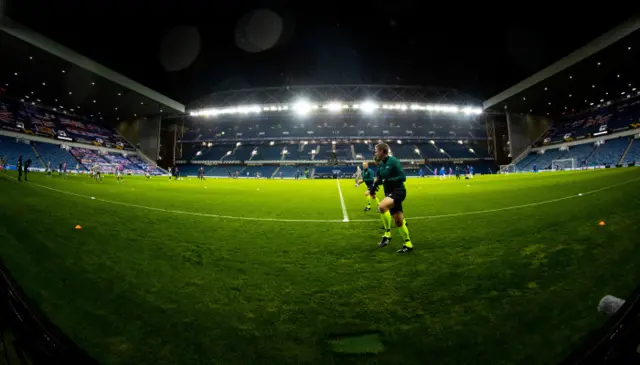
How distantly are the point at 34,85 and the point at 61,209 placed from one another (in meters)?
53.6

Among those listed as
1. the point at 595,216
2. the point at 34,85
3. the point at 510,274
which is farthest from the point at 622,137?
the point at 34,85

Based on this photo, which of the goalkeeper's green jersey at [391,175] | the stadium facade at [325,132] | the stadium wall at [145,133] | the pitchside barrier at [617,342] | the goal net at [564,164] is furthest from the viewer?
the stadium wall at [145,133]

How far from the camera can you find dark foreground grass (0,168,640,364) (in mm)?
2154

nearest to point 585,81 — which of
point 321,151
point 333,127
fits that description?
point 333,127

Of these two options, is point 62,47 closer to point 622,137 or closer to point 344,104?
point 344,104

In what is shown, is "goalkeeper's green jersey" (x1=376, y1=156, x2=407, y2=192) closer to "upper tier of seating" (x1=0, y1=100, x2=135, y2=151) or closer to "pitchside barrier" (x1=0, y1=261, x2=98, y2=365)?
"pitchside barrier" (x1=0, y1=261, x2=98, y2=365)

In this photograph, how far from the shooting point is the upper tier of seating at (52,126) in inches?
1815

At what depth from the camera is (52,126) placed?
52.0 m

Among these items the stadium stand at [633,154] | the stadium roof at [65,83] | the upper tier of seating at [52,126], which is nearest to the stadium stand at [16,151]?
the upper tier of seating at [52,126]

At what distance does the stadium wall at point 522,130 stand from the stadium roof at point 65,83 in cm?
7203

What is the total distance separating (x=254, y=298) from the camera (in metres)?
3.06

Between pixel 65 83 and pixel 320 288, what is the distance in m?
57.7

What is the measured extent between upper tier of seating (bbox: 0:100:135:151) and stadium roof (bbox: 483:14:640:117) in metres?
80.0

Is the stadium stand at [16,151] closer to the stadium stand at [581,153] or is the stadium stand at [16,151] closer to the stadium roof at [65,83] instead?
the stadium roof at [65,83]
